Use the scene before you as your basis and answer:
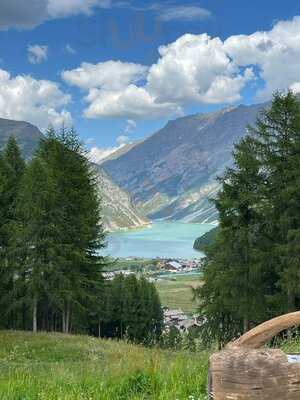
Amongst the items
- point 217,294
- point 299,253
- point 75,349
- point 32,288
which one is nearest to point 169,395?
point 75,349

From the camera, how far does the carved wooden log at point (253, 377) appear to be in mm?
3680

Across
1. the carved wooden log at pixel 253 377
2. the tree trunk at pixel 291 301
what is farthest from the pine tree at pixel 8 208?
the carved wooden log at pixel 253 377

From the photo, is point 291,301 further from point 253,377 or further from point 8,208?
point 253,377

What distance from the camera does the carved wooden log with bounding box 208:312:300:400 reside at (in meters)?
3.68

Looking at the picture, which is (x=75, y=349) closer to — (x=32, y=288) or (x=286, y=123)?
(x=32, y=288)

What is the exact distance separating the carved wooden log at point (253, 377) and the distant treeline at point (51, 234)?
26.4 m

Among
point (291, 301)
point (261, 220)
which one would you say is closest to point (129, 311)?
point (261, 220)

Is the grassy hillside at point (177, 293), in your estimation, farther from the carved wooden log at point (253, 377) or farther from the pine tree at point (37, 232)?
the carved wooden log at point (253, 377)

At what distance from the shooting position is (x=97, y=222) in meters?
33.7

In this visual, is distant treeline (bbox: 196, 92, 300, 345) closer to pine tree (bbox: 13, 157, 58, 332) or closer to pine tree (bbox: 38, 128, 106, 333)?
pine tree (bbox: 38, 128, 106, 333)

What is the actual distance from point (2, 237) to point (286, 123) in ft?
61.1

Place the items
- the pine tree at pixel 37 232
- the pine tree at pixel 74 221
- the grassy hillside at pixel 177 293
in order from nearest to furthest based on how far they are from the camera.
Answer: the pine tree at pixel 37 232 < the pine tree at pixel 74 221 < the grassy hillside at pixel 177 293

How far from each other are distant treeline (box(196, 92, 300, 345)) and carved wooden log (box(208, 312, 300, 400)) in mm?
20006

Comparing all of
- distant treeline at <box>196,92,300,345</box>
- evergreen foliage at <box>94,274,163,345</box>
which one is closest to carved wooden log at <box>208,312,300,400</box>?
distant treeline at <box>196,92,300,345</box>
